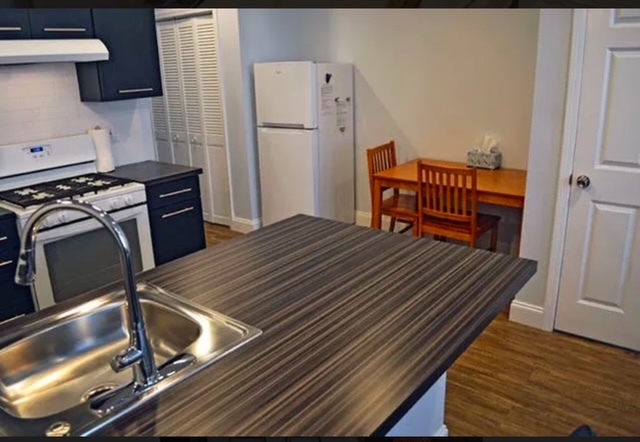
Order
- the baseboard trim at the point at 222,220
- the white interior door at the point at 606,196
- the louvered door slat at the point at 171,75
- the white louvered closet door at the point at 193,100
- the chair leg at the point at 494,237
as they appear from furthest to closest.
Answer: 1. the baseboard trim at the point at 222,220
2. the louvered door slat at the point at 171,75
3. the white louvered closet door at the point at 193,100
4. the chair leg at the point at 494,237
5. the white interior door at the point at 606,196

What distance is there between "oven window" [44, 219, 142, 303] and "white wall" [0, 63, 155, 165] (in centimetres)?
77

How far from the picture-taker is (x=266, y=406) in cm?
103

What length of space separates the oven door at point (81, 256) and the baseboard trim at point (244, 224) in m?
1.68

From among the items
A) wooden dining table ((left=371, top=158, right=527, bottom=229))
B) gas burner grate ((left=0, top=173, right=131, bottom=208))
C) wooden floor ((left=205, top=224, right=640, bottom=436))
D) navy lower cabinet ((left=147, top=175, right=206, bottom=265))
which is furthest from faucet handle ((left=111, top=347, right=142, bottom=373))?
wooden dining table ((left=371, top=158, right=527, bottom=229))

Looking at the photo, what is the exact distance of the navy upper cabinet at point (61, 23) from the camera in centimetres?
290

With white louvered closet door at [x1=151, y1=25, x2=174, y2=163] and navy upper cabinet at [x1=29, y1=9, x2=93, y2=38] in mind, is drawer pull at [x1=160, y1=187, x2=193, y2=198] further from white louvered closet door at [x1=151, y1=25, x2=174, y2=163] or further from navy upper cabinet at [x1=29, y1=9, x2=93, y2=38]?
white louvered closet door at [x1=151, y1=25, x2=174, y2=163]

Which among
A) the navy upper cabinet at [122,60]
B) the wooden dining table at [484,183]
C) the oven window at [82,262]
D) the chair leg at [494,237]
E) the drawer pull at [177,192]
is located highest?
the navy upper cabinet at [122,60]

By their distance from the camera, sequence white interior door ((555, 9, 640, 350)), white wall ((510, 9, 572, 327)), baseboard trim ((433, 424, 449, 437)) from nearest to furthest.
→ baseboard trim ((433, 424, 449, 437)) < white interior door ((555, 9, 640, 350)) < white wall ((510, 9, 572, 327))

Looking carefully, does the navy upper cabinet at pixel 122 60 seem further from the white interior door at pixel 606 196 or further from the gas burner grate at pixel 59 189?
the white interior door at pixel 606 196

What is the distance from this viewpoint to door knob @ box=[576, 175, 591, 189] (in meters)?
2.79

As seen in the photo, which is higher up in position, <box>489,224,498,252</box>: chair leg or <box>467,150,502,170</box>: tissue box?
<box>467,150,502,170</box>: tissue box

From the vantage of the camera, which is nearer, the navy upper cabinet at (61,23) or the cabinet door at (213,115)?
the navy upper cabinet at (61,23)

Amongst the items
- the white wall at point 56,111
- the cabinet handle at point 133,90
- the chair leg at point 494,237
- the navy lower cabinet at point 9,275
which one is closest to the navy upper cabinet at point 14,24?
the white wall at point 56,111

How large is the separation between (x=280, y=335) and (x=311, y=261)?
0.51 m
